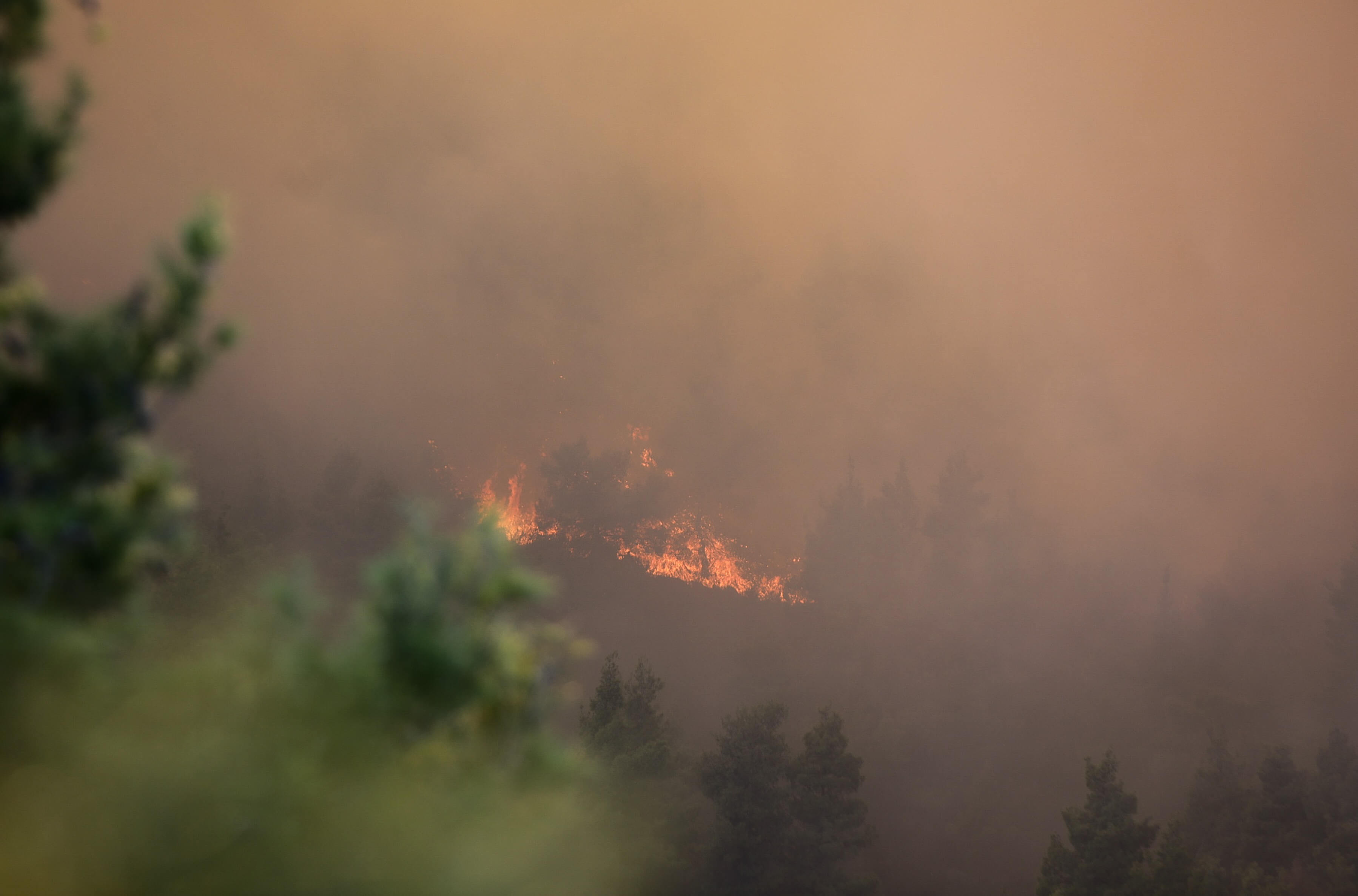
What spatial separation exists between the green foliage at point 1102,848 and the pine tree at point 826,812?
12.6m

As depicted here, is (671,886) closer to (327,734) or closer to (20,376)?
(327,734)

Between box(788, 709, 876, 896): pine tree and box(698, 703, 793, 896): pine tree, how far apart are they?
1016mm

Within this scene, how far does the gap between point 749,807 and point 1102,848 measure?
75.1 ft

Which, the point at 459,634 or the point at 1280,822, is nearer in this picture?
the point at 459,634

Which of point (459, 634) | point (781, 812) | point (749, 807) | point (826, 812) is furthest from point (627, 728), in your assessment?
point (459, 634)

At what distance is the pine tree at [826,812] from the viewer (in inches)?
1876

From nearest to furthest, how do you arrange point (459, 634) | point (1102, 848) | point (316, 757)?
point (316, 757), point (459, 634), point (1102, 848)

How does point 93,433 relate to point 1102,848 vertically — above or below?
above

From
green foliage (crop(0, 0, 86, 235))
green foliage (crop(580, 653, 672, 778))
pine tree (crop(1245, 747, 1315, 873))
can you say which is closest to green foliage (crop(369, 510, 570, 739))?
green foliage (crop(0, 0, 86, 235))

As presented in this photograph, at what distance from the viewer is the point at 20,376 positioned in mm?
6367

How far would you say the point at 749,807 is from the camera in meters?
47.4

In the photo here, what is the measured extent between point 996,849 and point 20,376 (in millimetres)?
116259

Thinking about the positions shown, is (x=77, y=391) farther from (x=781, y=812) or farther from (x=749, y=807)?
(x=781, y=812)

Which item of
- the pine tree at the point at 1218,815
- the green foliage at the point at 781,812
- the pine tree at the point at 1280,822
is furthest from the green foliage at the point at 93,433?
the pine tree at the point at 1280,822
